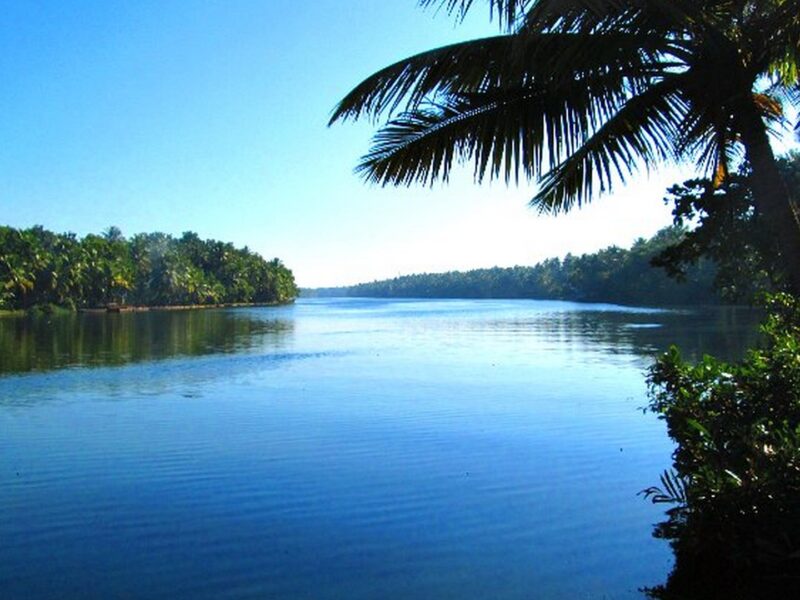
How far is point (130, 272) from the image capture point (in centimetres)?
9131

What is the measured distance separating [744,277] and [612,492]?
301 cm

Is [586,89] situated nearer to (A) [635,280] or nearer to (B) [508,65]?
(B) [508,65]

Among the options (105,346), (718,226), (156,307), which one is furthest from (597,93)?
(156,307)

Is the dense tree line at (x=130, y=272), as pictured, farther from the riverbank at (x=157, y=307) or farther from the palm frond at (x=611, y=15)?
the palm frond at (x=611, y=15)

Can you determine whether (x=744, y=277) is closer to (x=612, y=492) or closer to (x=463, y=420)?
(x=612, y=492)

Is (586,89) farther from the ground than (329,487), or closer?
farther from the ground

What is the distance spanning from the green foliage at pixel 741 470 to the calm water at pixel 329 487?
1273 millimetres

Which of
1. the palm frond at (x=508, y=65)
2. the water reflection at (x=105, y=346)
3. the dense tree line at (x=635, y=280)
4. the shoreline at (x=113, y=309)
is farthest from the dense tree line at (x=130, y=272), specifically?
the palm frond at (x=508, y=65)

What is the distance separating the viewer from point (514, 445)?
1116 cm

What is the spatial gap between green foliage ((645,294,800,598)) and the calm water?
4.18 feet

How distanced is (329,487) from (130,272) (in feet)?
295

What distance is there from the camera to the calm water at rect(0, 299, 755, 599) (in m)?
5.91

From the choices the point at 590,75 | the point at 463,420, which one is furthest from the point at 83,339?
the point at 590,75

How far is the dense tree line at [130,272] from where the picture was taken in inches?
2906
